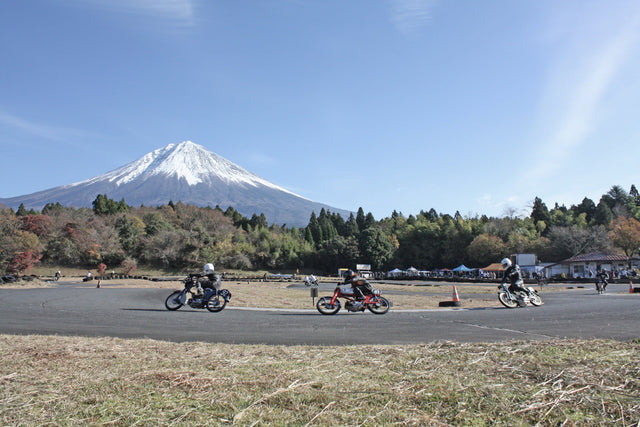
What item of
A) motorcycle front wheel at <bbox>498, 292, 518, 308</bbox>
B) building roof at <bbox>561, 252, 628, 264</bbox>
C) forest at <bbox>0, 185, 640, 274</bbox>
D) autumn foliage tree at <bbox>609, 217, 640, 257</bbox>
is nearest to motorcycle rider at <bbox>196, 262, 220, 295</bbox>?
motorcycle front wheel at <bbox>498, 292, 518, 308</bbox>

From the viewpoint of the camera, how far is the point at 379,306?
45.6ft

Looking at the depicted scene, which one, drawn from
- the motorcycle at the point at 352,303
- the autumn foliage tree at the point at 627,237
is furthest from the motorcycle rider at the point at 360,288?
the autumn foliage tree at the point at 627,237

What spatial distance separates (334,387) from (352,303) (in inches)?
400

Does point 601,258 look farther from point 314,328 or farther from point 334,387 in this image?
point 334,387

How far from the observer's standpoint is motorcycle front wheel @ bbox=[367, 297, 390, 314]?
13742mm

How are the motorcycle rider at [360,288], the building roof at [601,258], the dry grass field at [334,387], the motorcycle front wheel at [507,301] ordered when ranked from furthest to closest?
the building roof at [601,258] → the motorcycle front wheel at [507,301] → the motorcycle rider at [360,288] → the dry grass field at [334,387]

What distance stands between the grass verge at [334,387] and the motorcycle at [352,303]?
8.22 m

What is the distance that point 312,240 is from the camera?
12062 centimetres

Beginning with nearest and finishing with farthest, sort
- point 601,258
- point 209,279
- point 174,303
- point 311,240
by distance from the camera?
point 209,279, point 174,303, point 601,258, point 311,240

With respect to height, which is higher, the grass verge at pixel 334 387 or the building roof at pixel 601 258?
the building roof at pixel 601 258

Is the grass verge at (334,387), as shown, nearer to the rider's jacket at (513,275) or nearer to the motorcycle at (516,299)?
the motorcycle at (516,299)

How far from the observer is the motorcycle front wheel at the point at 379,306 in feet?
45.1

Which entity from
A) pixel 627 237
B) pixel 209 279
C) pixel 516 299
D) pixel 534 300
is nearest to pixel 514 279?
pixel 516 299

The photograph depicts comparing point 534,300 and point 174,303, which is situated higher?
point 174,303
